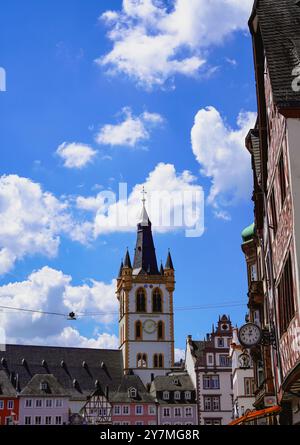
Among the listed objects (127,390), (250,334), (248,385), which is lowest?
(250,334)

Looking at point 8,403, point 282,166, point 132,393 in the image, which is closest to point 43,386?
point 8,403

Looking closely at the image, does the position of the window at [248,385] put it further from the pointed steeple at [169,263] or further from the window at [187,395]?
the pointed steeple at [169,263]

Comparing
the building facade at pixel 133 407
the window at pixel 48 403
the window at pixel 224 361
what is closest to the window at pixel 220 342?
the window at pixel 224 361

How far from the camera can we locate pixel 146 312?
121 m

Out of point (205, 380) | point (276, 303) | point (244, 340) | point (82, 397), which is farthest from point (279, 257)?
point (82, 397)

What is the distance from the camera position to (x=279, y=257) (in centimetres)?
1947

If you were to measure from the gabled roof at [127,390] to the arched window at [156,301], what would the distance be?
13895 millimetres

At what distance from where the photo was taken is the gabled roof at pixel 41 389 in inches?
4023

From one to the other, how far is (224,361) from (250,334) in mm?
77379

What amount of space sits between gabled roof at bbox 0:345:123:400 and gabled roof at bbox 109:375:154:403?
160 cm

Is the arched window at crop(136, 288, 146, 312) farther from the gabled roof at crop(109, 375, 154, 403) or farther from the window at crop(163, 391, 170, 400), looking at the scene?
the window at crop(163, 391, 170, 400)

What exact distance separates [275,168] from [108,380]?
320 ft

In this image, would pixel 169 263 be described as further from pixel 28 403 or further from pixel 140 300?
pixel 28 403
